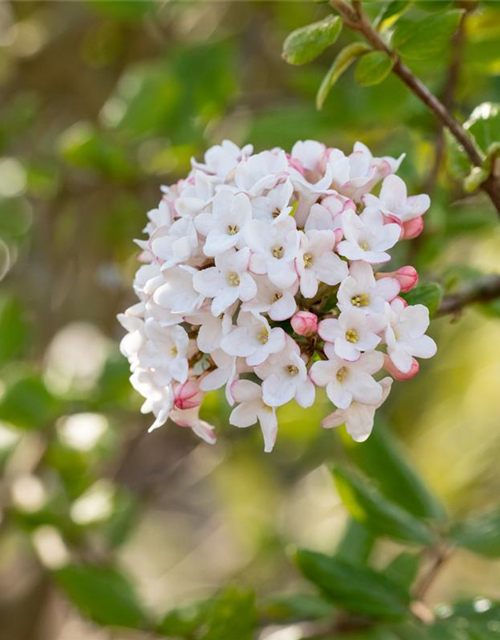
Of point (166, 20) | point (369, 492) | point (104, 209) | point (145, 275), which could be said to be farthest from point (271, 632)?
point (166, 20)

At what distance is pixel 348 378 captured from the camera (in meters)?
0.73

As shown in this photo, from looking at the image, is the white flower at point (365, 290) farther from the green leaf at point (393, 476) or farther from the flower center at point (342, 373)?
the green leaf at point (393, 476)

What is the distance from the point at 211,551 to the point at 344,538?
4.14 ft

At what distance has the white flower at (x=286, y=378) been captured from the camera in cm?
72

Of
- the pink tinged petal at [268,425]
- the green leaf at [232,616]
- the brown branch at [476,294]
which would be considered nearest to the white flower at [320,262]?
the pink tinged petal at [268,425]

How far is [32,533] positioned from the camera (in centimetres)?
144

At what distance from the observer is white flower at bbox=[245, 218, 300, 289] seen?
0.71 m

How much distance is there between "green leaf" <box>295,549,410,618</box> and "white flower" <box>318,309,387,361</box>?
14.8 inches

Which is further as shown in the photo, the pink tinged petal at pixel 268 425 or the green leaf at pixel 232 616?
the green leaf at pixel 232 616

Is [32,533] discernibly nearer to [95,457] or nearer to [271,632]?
[95,457]

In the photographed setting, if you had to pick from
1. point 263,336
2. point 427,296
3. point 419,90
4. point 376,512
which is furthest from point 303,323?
point 376,512

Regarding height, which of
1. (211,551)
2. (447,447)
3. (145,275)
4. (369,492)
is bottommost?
(211,551)

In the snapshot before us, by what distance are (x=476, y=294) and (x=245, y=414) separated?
0.33m

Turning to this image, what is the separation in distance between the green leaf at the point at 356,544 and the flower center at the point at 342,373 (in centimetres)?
57
